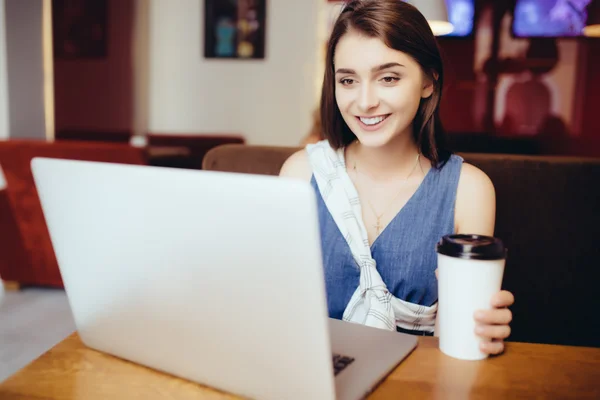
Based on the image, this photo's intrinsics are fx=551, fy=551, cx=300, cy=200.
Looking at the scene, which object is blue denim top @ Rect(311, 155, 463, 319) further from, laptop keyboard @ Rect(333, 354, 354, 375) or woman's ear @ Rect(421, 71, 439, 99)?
laptop keyboard @ Rect(333, 354, 354, 375)

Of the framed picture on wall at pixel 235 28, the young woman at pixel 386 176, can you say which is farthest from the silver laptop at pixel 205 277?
the framed picture on wall at pixel 235 28

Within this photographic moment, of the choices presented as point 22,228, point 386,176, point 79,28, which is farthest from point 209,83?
point 386,176

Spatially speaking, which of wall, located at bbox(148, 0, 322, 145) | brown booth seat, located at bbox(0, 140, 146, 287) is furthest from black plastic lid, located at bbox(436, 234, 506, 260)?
wall, located at bbox(148, 0, 322, 145)

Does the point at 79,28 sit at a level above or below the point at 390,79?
above

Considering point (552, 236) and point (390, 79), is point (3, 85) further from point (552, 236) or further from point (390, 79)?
point (552, 236)

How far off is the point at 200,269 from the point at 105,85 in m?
5.17

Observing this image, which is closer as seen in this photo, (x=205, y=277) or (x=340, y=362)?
(x=205, y=277)

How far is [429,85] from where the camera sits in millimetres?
1262

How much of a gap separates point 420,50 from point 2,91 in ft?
14.3

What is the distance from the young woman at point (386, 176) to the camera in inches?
44.3

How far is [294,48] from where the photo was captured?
A: 5.14 m

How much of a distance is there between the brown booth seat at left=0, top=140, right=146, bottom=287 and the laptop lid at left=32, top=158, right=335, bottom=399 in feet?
8.07

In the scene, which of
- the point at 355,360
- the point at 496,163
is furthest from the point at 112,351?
→ the point at 496,163

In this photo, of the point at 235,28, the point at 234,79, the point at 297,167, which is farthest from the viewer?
the point at 234,79
